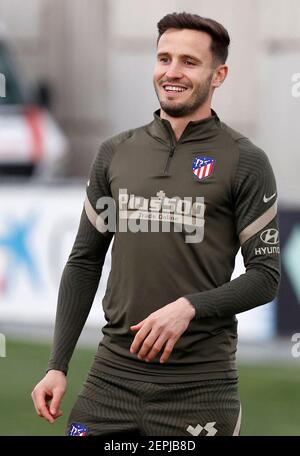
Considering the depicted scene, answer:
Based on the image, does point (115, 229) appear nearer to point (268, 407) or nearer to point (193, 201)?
point (193, 201)

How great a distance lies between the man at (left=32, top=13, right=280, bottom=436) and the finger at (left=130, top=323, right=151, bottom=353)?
14cm

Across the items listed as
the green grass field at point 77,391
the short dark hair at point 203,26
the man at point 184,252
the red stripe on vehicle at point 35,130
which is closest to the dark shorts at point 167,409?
the man at point 184,252

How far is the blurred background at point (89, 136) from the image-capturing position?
1216 centimetres

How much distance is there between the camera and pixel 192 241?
4.96m

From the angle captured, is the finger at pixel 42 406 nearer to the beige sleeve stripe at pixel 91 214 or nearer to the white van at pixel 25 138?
the beige sleeve stripe at pixel 91 214

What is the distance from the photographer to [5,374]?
12.2 meters

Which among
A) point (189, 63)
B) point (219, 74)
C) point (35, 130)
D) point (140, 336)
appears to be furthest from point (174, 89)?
point (35, 130)

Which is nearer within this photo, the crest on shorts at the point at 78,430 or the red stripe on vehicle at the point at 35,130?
the crest on shorts at the point at 78,430

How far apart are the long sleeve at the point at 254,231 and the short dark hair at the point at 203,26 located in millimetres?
384

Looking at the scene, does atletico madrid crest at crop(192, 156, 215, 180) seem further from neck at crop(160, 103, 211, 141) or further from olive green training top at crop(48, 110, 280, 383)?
neck at crop(160, 103, 211, 141)

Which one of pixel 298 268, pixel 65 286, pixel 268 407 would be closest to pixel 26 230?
pixel 298 268

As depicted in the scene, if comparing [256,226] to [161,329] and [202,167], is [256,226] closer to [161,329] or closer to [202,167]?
[202,167]

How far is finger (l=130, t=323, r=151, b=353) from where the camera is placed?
15.5 feet

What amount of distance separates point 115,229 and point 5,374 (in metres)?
7.25
